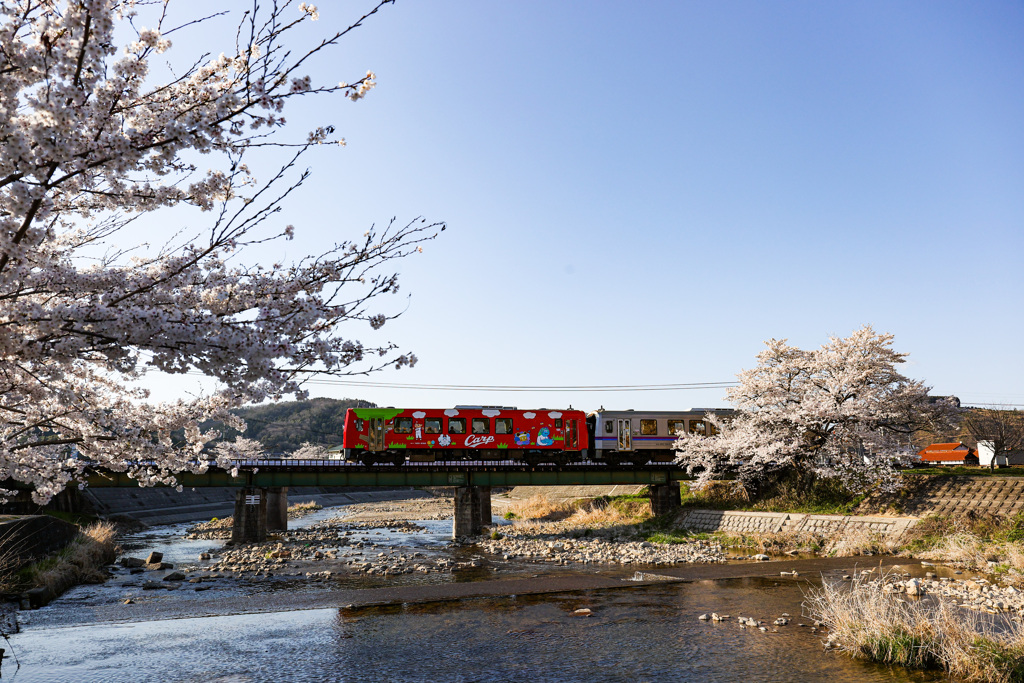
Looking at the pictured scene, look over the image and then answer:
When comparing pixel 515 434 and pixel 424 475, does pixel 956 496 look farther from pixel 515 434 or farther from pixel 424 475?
pixel 424 475

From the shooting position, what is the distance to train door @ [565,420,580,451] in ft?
133

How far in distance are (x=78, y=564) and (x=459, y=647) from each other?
19.7 meters

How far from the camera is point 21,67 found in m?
5.59

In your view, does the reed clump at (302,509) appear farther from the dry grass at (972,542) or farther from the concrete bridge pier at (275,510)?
the dry grass at (972,542)

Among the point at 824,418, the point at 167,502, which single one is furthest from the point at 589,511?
the point at 167,502

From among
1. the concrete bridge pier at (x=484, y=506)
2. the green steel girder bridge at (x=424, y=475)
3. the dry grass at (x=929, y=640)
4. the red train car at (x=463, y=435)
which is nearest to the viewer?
the dry grass at (x=929, y=640)

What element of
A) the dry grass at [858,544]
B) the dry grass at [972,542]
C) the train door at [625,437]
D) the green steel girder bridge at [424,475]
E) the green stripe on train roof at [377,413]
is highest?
the green stripe on train roof at [377,413]

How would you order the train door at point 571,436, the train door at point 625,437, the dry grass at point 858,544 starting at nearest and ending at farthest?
the dry grass at point 858,544 → the train door at point 571,436 → the train door at point 625,437

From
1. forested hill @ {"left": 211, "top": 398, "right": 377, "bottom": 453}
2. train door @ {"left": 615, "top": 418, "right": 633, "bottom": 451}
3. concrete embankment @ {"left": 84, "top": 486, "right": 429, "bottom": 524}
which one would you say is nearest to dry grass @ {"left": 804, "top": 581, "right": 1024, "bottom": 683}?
train door @ {"left": 615, "top": 418, "right": 633, "bottom": 451}

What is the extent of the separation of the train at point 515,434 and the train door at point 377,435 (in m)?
0.06

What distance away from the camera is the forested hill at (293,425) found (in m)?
159

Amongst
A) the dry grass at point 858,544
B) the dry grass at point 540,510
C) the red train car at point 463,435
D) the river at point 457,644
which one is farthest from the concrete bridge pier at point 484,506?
the river at point 457,644

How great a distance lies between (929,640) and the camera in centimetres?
1128

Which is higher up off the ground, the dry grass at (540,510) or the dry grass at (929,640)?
the dry grass at (929,640)
